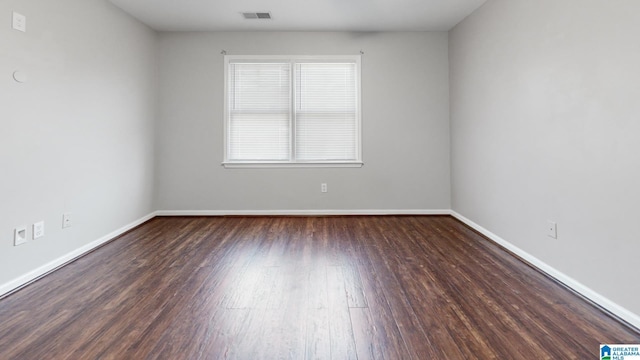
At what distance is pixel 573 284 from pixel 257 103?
385 cm

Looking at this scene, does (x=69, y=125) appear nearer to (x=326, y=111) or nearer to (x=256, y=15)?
(x=256, y=15)

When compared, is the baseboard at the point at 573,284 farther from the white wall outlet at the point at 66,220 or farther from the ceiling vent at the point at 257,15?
the white wall outlet at the point at 66,220

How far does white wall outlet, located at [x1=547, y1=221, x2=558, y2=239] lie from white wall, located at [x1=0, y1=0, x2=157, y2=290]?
13.1 feet

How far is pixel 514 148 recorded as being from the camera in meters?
2.87

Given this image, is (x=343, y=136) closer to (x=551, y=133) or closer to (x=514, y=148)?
(x=514, y=148)

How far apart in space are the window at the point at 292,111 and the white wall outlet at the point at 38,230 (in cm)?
214

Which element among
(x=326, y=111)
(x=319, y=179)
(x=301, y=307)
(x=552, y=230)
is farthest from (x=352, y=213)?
(x=301, y=307)

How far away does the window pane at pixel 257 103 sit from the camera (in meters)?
4.28

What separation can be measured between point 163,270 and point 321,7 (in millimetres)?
3121

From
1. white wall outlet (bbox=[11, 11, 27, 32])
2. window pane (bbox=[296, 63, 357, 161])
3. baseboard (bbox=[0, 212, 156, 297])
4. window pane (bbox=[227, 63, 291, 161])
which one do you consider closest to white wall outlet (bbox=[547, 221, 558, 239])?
window pane (bbox=[296, 63, 357, 161])

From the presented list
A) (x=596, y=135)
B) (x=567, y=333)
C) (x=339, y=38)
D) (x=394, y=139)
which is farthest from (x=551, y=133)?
(x=339, y=38)

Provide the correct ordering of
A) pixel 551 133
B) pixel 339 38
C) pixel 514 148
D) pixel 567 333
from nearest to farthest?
pixel 567 333
pixel 551 133
pixel 514 148
pixel 339 38

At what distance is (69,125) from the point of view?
270cm

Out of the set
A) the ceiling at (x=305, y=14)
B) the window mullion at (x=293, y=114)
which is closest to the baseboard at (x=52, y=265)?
the window mullion at (x=293, y=114)
